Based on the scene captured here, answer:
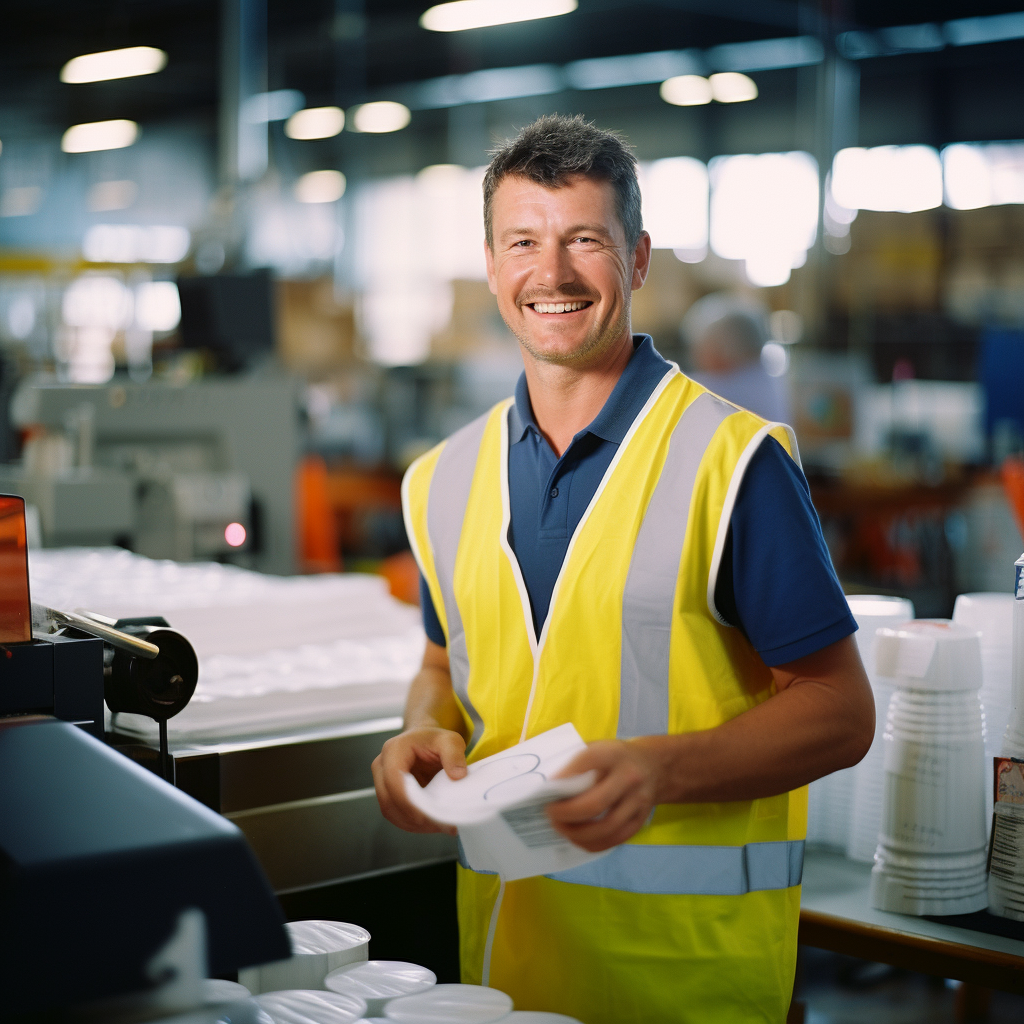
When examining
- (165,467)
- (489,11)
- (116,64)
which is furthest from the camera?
(116,64)

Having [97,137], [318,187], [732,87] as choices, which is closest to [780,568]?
[732,87]

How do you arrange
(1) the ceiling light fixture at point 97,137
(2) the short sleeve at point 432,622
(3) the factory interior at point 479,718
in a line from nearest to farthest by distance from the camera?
(3) the factory interior at point 479,718, (2) the short sleeve at point 432,622, (1) the ceiling light fixture at point 97,137

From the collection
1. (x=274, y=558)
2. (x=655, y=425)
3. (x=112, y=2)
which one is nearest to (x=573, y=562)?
(x=655, y=425)

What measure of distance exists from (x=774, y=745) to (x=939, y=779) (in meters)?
0.45

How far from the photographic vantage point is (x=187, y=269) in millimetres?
5480

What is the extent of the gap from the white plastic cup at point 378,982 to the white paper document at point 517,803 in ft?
0.44

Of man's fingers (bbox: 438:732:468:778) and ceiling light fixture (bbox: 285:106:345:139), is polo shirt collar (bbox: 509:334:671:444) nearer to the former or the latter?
man's fingers (bbox: 438:732:468:778)

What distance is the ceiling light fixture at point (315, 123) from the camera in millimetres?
Result: 13688

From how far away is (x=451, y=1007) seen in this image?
113 cm

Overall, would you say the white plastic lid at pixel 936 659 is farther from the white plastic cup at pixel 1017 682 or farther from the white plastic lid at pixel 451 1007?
the white plastic lid at pixel 451 1007

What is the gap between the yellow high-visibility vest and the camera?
4.53ft

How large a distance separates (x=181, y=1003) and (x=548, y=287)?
0.91 metres

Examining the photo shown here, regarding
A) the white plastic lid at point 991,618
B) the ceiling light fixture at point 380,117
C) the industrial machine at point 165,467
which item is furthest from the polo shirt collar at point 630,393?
the ceiling light fixture at point 380,117

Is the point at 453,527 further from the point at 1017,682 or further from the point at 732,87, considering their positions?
the point at 732,87
